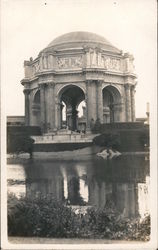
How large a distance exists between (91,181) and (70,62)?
14.9m

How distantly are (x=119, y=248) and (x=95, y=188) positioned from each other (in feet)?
9.03

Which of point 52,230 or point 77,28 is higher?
point 77,28

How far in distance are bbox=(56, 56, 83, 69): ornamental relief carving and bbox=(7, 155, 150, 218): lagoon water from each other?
1228 cm

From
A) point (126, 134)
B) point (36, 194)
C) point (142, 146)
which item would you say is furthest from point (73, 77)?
point (36, 194)

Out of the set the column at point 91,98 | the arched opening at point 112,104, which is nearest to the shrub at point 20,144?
the arched opening at point 112,104

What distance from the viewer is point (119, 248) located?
975 cm

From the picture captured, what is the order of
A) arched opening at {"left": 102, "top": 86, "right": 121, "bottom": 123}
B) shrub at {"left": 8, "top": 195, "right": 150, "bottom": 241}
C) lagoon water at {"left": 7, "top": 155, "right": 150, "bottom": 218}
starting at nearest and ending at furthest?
1. shrub at {"left": 8, "top": 195, "right": 150, "bottom": 241}
2. lagoon water at {"left": 7, "top": 155, "right": 150, "bottom": 218}
3. arched opening at {"left": 102, "top": 86, "right": 121, "bottom": 123}

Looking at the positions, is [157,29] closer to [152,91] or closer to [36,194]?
[152,91]

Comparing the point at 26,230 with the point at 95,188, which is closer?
the point at 26,230

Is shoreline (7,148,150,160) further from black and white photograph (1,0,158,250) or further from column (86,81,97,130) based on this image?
column (86,81,97,130)

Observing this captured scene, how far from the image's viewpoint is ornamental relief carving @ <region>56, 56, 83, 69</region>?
26109 millimetres

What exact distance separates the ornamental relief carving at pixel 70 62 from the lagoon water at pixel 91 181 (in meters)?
12.3

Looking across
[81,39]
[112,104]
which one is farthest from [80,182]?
[112,104]

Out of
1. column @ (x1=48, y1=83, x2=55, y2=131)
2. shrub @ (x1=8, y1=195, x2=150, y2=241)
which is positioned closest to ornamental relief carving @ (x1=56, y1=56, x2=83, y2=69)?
column @ (x1=48, y1=83, x2=55, y2=131)
